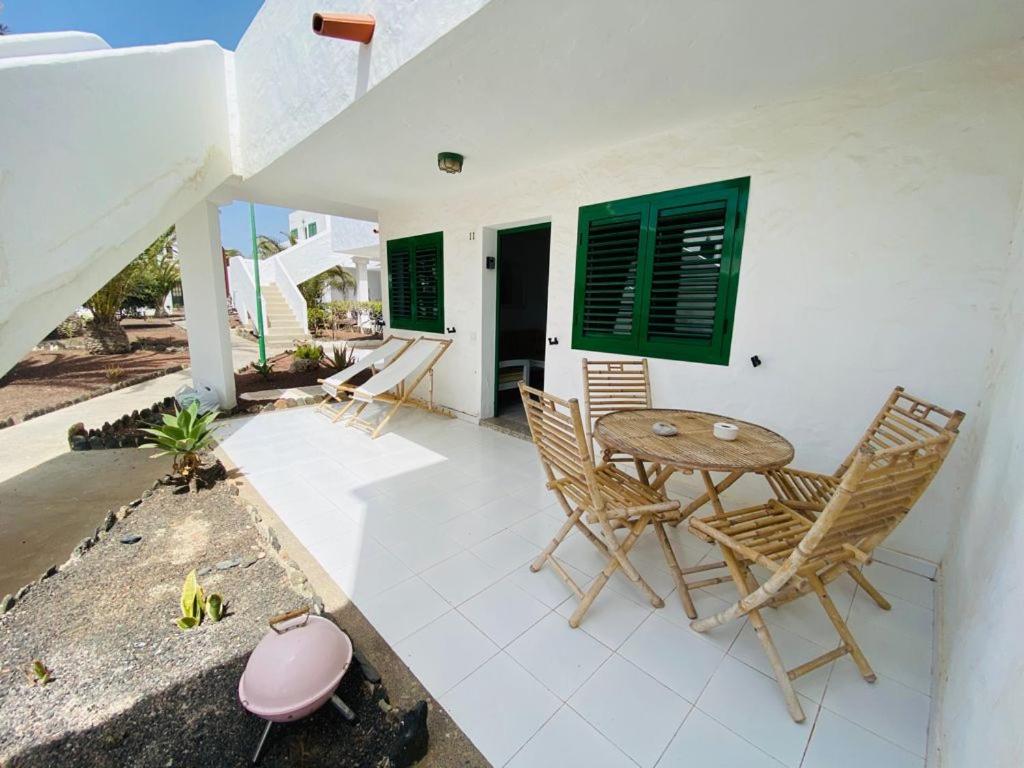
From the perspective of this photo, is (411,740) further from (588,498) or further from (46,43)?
(46,43)

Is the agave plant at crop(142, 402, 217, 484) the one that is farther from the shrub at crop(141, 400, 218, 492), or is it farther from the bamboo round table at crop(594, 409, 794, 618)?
the bamboo round table at crop(594, 409, 794, 618)

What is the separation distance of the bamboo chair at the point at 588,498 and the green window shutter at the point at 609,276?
1651 millimetres

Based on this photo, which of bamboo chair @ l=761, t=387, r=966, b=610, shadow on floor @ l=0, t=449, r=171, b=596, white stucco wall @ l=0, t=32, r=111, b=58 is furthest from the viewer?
white stucco wall @ l=0, t=32, r=111, b=58

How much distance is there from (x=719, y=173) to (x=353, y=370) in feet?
15.5

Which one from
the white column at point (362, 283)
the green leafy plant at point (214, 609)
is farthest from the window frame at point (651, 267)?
the white column at point (362, 283)

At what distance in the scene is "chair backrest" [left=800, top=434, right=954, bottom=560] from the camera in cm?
122

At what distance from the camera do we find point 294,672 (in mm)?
1321

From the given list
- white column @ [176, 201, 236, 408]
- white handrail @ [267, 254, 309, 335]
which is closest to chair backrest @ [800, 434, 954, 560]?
white column @ [176, 201, 236, 408]

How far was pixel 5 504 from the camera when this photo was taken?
120 inches

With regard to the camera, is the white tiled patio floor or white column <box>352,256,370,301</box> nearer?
the white tiled patio floor

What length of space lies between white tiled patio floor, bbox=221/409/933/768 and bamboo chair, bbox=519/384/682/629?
12 centimetres

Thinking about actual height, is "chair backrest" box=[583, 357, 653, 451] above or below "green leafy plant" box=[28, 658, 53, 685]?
above

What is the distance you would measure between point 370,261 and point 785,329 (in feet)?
57.0

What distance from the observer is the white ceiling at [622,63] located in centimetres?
178
